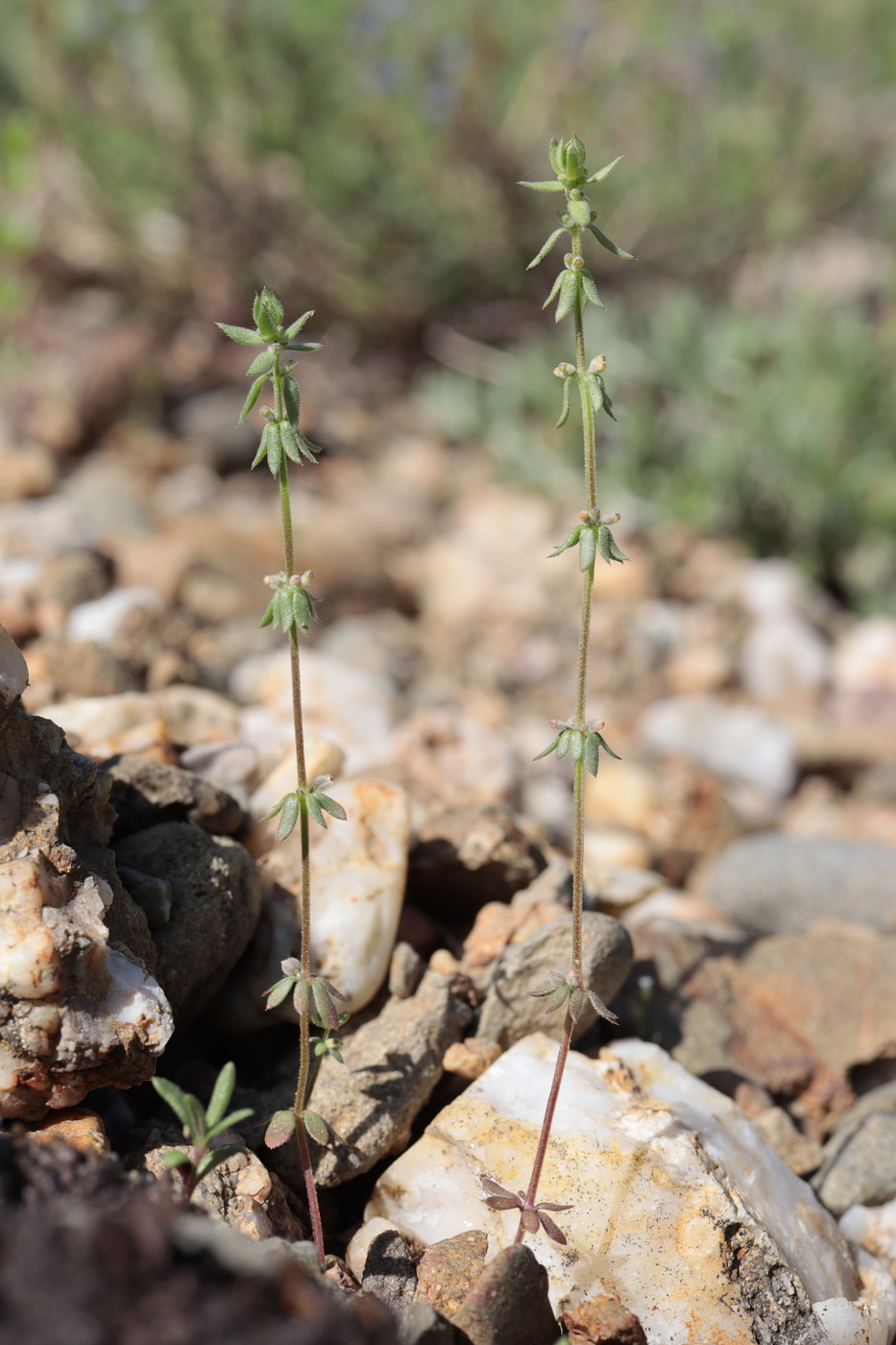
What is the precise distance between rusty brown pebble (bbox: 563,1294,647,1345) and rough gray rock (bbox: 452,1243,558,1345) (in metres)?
0.09

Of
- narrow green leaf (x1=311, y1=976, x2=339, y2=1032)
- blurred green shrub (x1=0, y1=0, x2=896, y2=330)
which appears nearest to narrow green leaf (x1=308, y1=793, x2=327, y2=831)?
narrow green leaf (x1=311, y1=976, x2=339, y2=1032)

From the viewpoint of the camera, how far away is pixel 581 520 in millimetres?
1696

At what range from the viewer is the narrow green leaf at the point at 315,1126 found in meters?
1.77

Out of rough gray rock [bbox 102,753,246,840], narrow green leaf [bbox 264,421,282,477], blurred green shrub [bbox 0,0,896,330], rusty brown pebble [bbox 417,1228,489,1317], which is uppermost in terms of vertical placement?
blurred green shrub [bbox 0,0,896,330]

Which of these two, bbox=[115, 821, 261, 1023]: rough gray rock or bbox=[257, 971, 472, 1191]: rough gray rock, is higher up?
bbox=[115, 821, 261, 1023]: rough gray rock

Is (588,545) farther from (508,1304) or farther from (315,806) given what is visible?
(508,1304)

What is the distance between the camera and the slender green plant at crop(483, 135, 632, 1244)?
1.61 metres

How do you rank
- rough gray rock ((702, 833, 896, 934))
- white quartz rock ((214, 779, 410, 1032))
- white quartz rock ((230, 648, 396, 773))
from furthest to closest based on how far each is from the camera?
white quartz rock ((230, 648, 396, 773)) < rough gray rock ((702, 833, 896, 934)) < white quartz rock ((214, 779, 410, 1032))

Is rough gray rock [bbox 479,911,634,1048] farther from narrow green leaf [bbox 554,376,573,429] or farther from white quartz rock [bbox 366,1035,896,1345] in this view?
narrow green leaf [bbox 554,376,573,429]

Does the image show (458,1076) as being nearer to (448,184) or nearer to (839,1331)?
(839,1331)

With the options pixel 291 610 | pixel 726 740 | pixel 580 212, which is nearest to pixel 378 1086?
pixel 291 610

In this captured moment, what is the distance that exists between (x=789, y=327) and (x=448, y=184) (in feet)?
7.04

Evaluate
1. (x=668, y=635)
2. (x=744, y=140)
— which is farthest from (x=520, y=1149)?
(x=744, y=140)

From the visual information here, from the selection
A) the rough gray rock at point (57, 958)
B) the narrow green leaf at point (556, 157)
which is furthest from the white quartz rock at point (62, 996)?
the narrow green leaf at point (556, 157)
